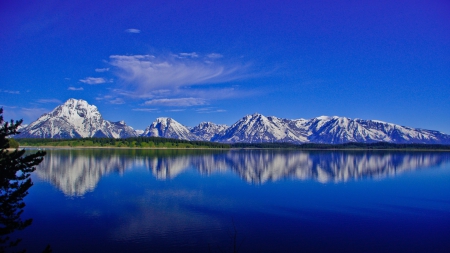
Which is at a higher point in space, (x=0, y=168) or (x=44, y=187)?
(x=0, y=168)

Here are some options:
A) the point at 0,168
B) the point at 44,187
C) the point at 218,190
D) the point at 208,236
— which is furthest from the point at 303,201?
the point at 44,187

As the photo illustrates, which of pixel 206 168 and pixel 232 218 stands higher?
pixel 206 168

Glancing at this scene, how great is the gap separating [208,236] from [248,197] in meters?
14.8

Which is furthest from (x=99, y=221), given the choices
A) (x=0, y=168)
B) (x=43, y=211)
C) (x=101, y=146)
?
(x=101, y=146)

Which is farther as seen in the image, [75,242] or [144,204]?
[144,204]

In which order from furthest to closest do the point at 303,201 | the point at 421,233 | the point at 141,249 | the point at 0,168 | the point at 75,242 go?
1. the point at 303,201
2. the point at 421,233
3. the point at 75,242
4. the point at 141,249
5. the point at 0,168

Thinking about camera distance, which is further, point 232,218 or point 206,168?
point 206,168

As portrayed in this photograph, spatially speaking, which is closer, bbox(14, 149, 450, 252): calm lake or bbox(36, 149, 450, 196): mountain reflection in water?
bbox(14, 149, 450, 252): calm lake

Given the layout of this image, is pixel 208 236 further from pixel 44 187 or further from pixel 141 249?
pixel 44 187

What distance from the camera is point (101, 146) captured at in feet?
638

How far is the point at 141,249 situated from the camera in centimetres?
1797

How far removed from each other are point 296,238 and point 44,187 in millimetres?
31464

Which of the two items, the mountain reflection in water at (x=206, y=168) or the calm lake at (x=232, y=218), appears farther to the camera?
the mountain reflection in water at (x=206, y=168)

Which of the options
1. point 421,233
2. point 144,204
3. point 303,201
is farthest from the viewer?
point 303,201
